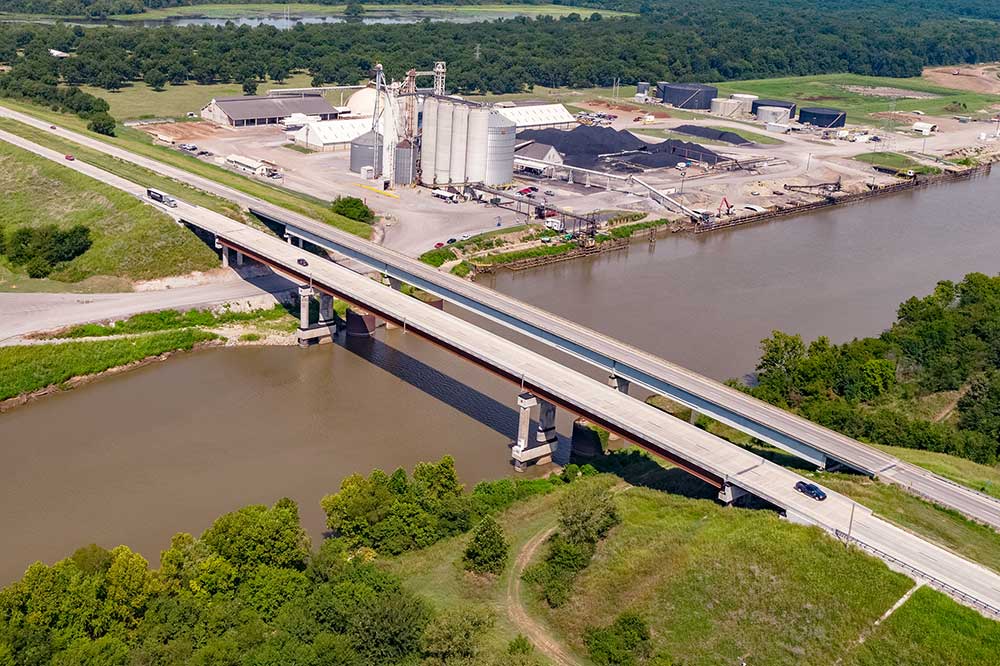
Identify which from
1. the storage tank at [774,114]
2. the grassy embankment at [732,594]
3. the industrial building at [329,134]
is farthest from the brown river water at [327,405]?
the storage tank at [774,114]

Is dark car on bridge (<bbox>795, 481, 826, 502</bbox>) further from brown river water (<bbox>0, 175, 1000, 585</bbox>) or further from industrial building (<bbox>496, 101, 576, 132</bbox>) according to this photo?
industrial building (<bbox>496, 101, 576, 132</bbox>)

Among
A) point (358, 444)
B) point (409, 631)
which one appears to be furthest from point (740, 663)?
point (358, 444)

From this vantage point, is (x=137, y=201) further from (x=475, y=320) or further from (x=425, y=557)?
(x=425, y=557)

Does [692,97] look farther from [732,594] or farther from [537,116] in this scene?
[732,594]

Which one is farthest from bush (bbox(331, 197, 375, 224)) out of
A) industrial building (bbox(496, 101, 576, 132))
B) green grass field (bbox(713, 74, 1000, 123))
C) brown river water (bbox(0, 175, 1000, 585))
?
green grass field (bbox(713, 74, 1000, 123))

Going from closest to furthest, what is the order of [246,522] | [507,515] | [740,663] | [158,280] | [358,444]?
[740,663], [246,522], [507,515], [358,444], [158,280]

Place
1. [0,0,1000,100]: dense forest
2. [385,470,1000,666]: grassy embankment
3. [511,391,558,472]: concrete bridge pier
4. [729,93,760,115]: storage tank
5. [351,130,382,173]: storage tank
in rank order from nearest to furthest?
[385,470,1000,666]: grassy embankment < [511,391,558,472]: concrete bridge pier < [351,130,382,173]: storage tank < [0,0,1000,100]: dense forest < [729,93,760,115]: storage tank
